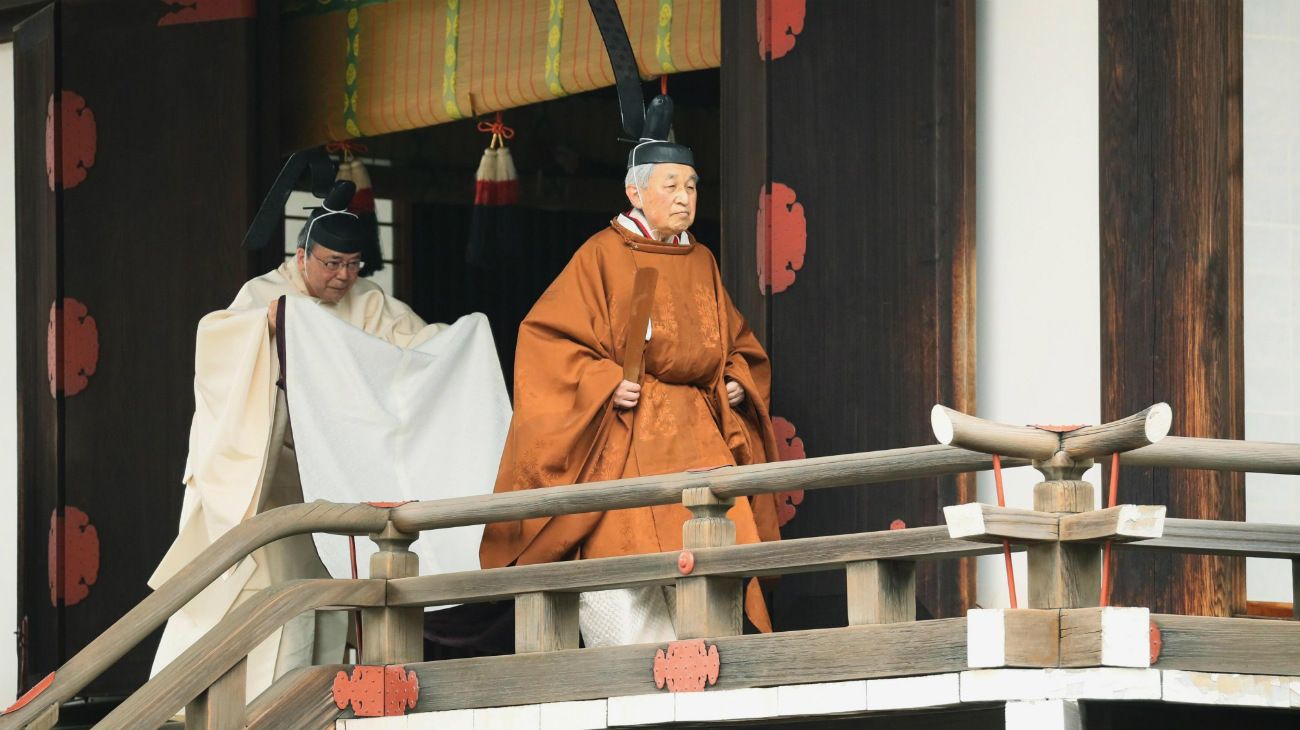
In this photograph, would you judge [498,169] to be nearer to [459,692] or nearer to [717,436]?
[717,436]

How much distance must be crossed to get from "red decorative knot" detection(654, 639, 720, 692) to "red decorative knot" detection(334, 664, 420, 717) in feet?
2.54

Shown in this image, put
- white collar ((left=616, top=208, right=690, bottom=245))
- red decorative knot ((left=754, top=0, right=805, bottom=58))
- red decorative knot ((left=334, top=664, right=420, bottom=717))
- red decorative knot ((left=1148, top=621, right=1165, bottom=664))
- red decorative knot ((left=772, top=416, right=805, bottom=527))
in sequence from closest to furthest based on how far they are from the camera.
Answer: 1. red decorative knot ((left=1148, top=621, right=1165, bottom=664))
2. red decorative knot ((left=334, top=664, right=420, bottom=717))
3. white collar ((left=616, top=208, right=690, bottom=245))
4. red decorative knot ((left=772, top=416, right=805, bottom=527))
5. red decorative knot ((left=754, top=0, right=805, bottom=58))

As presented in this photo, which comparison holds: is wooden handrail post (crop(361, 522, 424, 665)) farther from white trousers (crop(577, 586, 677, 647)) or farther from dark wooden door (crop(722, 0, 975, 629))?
dark wooden door (crop(722, 0, 975, 629))

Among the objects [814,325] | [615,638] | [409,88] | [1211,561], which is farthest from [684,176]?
[409,88]

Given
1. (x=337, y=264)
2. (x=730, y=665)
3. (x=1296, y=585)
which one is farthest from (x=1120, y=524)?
(x=337, y=264)

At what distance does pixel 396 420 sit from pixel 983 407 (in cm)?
177

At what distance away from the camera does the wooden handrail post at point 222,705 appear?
5.71m

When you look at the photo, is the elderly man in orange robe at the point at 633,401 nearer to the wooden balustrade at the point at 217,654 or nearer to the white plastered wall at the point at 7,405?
the wooden balustrade at the point at 217,654

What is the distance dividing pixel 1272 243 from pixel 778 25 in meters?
1.65

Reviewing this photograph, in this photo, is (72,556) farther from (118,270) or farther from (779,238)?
(779,238)

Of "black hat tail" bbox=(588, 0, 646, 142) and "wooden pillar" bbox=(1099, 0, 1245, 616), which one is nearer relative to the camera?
"wooden pillar" bbox=(1099, 0, 1245, 616)

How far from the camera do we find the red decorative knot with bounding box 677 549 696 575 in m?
5.36

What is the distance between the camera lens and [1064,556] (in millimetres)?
4711

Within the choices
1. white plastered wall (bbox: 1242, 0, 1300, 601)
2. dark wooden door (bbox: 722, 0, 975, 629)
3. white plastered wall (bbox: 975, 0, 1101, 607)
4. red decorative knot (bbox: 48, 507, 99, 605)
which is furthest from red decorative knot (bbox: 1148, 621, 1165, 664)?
red decorative knot (bbox: 48, 507, 99, 605)
